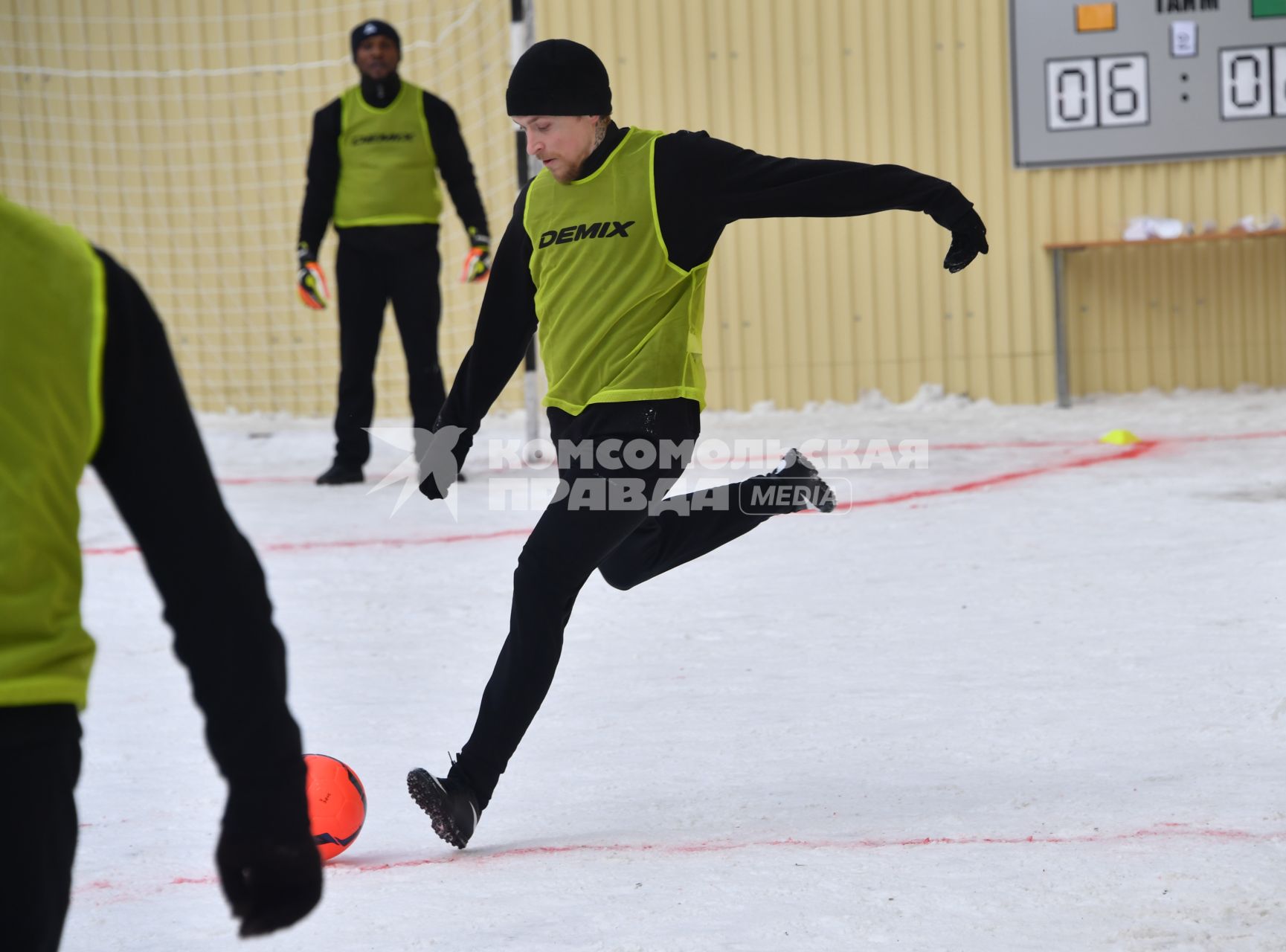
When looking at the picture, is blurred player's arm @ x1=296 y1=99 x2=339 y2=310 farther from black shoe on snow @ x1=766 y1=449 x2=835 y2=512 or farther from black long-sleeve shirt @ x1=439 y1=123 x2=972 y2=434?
black long-sleeve shirt @ x1=439 y1=123 x2=972 y2=434

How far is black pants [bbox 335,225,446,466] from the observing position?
676 cm

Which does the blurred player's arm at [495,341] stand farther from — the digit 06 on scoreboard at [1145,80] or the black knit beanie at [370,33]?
the digit 06 on scoreboard at [1145,80]

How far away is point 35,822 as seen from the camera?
1.13m

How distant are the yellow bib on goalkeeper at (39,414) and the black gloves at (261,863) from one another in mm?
172

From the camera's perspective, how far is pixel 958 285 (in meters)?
9.48

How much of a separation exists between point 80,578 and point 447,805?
1.57 metres

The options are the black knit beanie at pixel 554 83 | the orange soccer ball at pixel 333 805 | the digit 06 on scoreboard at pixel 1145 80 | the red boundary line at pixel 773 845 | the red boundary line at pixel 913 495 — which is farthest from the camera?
the digit 06 on scoreboard at pixel 1145 80

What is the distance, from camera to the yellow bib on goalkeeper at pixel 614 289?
279 centimetres

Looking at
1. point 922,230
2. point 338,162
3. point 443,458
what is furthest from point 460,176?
point 443,458

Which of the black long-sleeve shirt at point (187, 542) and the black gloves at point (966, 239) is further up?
the black gloves at point (966, 239)

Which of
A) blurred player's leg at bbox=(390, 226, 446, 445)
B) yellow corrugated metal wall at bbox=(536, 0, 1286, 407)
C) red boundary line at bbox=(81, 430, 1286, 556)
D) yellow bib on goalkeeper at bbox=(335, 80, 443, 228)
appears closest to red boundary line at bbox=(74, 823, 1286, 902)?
red boundary line at bbox=(81, 430, 1286, 556)

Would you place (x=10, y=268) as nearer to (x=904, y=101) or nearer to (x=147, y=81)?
(x=904, y=101)

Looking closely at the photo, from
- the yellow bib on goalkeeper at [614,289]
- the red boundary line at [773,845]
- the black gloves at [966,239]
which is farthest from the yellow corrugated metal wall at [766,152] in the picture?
the red boundary line at [773,845]
